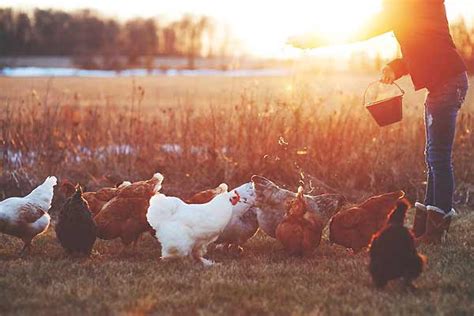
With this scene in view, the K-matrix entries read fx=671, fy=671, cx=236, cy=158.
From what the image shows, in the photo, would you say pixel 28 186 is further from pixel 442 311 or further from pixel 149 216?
pixel 442 311

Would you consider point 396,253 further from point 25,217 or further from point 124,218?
point 25,217

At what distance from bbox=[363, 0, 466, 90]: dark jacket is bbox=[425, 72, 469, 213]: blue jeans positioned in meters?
0.10

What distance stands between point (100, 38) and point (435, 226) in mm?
54293

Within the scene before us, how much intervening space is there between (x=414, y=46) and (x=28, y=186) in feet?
19.3

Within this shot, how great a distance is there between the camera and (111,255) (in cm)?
652

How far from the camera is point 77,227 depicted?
A: 617 cm

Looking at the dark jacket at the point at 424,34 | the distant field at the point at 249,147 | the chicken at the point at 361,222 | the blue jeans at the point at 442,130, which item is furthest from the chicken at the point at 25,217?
the blue jeans at the point at 442,130

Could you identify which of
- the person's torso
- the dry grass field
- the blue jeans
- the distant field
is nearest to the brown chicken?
the dry grass field

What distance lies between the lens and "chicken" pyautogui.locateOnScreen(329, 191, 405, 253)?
6.35 meters

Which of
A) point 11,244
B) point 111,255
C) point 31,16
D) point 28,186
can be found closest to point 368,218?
point 111,255

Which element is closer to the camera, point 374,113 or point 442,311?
point 442,311

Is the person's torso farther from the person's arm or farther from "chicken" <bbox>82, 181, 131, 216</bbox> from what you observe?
"chicken" <bbox>82, 181, 131, 216</bbox>

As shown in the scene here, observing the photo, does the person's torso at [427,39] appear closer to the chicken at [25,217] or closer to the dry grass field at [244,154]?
the dry grass field at [244,154]

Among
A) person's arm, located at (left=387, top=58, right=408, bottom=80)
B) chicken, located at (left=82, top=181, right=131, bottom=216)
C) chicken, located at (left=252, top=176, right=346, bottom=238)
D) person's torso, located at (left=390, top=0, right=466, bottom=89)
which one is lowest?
chicken, located at (left=82, top=181, right=131, bottom=216)
